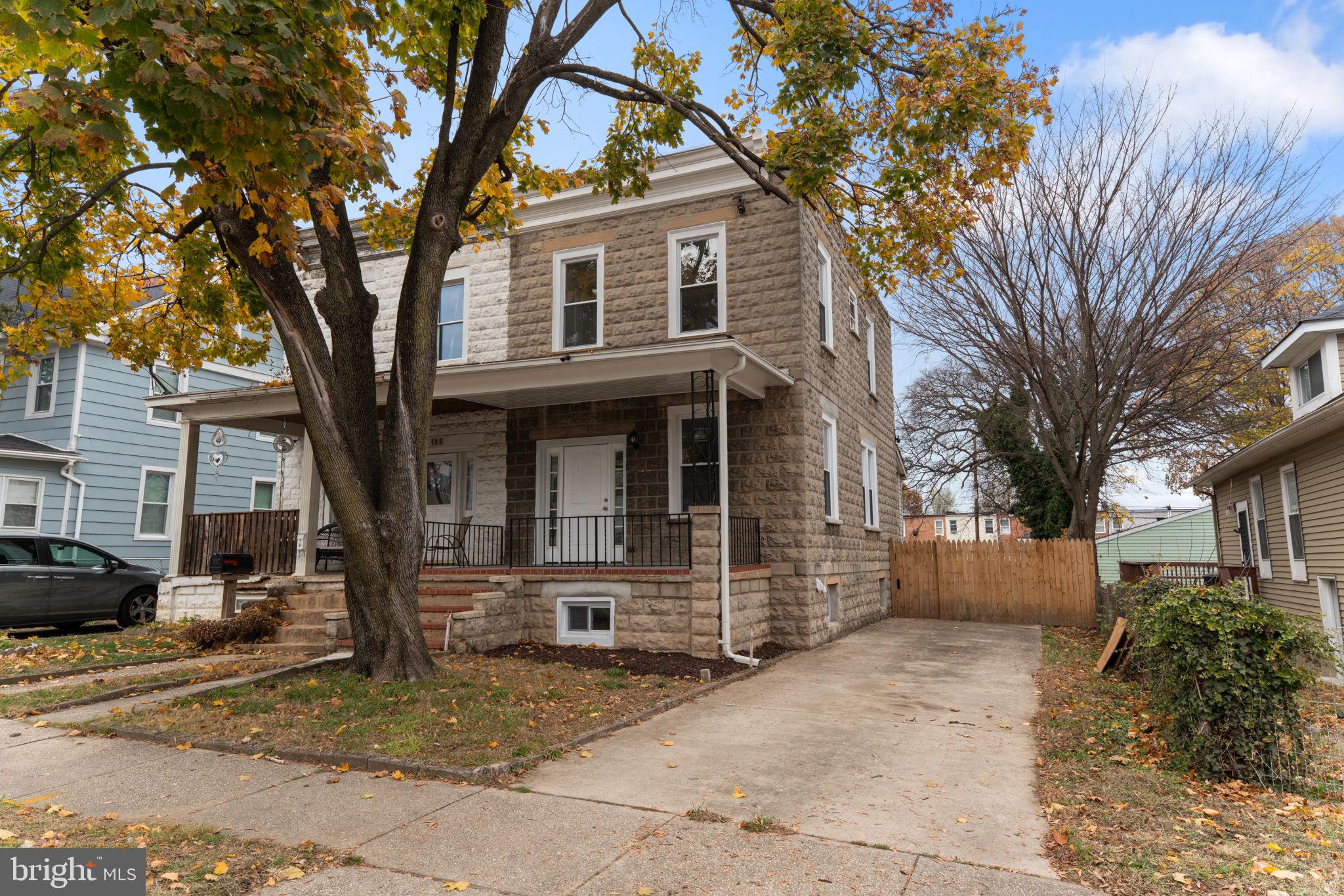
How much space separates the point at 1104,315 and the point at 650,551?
11121mm

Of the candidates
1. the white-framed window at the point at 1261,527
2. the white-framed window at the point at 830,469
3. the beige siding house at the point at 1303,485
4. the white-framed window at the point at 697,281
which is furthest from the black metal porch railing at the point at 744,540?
the white-framed window at the point at 1261,527

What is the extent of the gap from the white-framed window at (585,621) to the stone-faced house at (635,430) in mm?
34

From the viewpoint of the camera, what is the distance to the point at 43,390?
17.3 m

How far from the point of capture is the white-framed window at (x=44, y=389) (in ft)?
56.3

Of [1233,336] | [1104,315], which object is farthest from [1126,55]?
→ [1233,336]

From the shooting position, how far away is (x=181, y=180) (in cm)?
573

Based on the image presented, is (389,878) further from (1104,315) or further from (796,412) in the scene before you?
(1104,315)

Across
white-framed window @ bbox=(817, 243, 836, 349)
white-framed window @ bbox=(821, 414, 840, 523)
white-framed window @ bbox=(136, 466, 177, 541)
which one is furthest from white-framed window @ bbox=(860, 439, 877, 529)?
white-framed window @ bbox=(136, 466, 177, 541)

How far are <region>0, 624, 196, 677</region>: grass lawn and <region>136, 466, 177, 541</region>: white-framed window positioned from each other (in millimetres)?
6190

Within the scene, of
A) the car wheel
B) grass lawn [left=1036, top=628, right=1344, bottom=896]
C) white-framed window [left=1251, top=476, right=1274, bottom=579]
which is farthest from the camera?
white-framed window [left=1251, top=476, right=1274, bottom=579]

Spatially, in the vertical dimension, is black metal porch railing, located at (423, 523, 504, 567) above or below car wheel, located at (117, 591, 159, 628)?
above

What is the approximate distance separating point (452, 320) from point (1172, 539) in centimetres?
3019

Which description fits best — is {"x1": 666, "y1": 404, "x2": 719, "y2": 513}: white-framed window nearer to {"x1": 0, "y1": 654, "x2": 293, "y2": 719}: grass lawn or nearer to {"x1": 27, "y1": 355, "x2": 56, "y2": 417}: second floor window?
{"x1": 0, "y1": 654, "x2": 293, "y2": 719}: grass lawn

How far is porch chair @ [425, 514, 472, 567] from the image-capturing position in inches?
519
